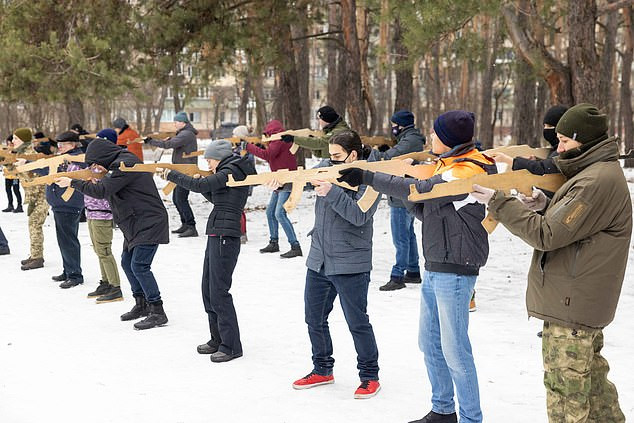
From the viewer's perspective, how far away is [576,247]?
3070 mm

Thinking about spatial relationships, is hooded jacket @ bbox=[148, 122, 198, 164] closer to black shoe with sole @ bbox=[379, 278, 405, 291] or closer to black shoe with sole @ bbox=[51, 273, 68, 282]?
black shoe with sole @ bbox=[51, 273, 68, 282]

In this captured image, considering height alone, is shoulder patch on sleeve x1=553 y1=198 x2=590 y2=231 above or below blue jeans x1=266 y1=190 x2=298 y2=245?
above

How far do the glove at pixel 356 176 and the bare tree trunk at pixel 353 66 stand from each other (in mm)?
10752

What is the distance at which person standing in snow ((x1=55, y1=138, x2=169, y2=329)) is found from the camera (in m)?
5.98

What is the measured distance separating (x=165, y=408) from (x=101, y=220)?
304cm

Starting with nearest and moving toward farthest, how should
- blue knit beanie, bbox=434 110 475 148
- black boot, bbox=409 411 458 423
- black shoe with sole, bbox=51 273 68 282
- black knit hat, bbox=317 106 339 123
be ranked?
1. blue knit beanie, bbox=434 110 475 148
2. black boot, bbox=409 411 458 423
3. black knit hat, bbox=317 106 339 123
4. black shoe with sole, bbox=51 273 68 282

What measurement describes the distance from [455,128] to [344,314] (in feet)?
4.76

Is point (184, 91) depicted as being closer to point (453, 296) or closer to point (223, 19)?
point (223, 19)

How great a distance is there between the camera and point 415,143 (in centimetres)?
730

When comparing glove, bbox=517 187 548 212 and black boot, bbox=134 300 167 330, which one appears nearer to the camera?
glove, bbox=517 187 548 212

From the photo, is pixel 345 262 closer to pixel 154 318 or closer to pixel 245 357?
pixel 245 357

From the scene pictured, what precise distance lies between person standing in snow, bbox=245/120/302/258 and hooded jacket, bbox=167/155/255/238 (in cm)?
376

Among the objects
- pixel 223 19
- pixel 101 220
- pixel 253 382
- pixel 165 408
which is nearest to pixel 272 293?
pixel 101 220

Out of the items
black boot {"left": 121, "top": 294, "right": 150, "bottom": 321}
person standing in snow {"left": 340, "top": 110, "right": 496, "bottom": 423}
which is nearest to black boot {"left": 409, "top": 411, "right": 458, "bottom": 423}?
person standing in snow {"left": 340, "top": 110, "right": 496, "bottom": 423}
